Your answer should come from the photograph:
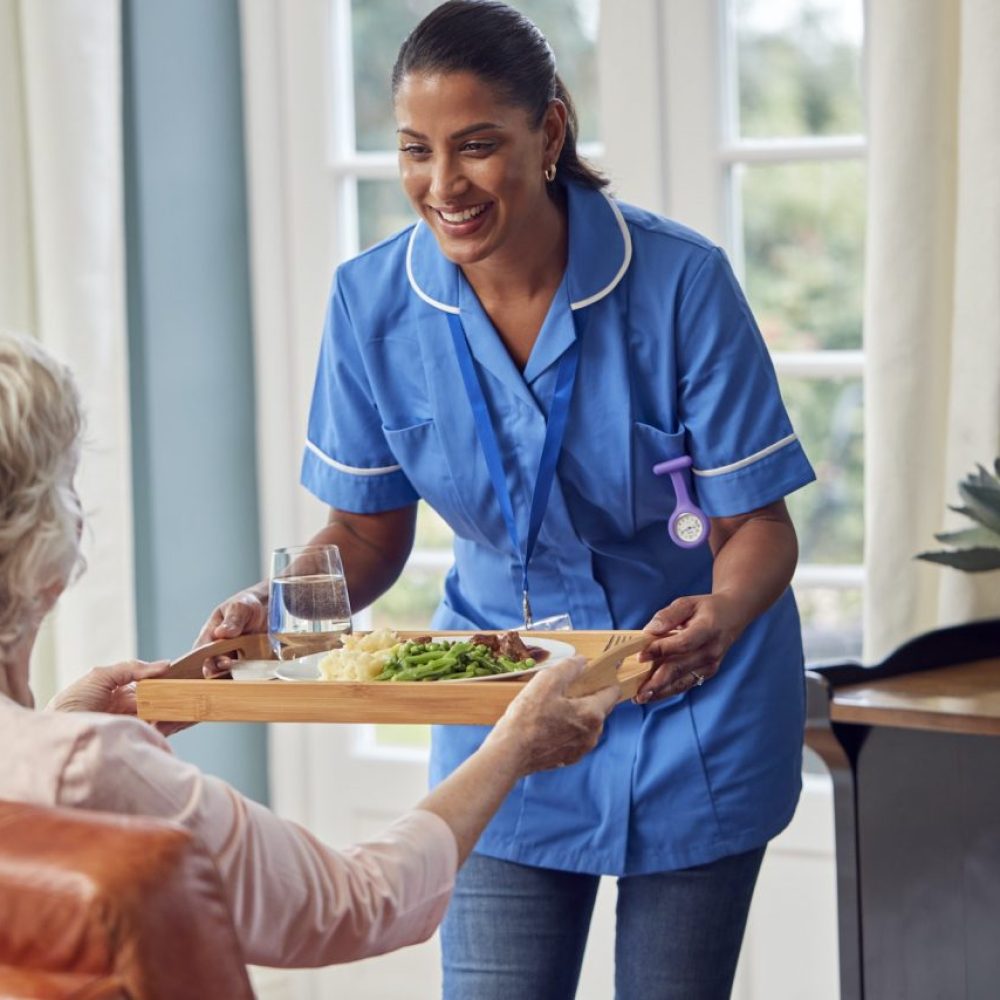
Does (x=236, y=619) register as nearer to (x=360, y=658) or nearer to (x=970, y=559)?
(x=360, y=658)

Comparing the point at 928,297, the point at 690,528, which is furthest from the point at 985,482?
the point at 690,528

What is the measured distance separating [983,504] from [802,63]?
1.02m

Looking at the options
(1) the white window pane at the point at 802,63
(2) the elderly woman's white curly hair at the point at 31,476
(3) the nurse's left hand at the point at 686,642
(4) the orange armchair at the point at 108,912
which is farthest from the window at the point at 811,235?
(4) the orange armchair at the point at 108,912

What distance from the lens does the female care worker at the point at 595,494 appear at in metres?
1.99

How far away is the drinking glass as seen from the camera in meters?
1.85

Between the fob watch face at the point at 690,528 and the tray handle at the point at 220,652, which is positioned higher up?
the fob watch face at the point at 690,528

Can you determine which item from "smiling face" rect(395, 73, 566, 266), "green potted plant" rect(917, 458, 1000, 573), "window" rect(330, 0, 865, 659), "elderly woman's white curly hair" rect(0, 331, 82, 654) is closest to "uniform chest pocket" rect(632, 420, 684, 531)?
"smiling face" rect(395, 73, 566, 266)

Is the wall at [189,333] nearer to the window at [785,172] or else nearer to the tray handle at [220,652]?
the window at [785,172]

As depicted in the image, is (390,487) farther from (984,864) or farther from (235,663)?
(984,864)

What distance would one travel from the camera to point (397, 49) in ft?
11.2

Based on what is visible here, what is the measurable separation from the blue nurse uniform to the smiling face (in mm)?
130

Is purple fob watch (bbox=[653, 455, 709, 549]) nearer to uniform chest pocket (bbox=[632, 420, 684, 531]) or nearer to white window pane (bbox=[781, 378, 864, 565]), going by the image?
uniform chest pocket (bbox=[632, 420, 684, 531])

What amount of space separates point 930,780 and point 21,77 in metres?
1.91

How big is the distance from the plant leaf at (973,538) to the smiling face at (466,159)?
85cm
